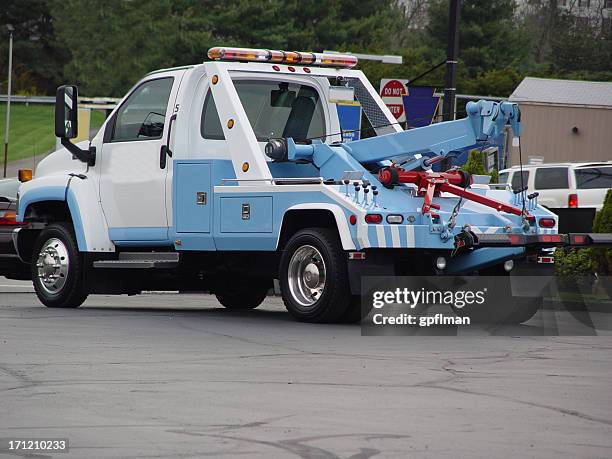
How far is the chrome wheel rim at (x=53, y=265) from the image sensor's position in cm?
1549

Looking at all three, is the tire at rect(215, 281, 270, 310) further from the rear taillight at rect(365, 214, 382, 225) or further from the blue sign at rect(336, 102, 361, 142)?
the rear taillight at rect(365, 214, 382, 225)

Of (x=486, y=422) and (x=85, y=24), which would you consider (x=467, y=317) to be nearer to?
(x=486, y=422)

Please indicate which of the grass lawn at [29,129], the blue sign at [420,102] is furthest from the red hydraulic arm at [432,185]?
the grass lawn at [29,129]

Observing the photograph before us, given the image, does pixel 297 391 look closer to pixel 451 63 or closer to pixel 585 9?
pixel 451 63

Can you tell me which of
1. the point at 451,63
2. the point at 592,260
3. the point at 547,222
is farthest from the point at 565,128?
the point at 547,222

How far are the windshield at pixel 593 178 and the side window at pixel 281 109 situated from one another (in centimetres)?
1568

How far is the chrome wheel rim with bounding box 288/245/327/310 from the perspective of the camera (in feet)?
43.2

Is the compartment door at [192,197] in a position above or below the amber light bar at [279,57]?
below

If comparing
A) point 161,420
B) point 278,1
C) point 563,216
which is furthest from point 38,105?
point 161,420

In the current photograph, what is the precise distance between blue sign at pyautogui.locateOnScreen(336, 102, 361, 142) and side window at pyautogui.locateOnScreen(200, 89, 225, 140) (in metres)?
1.61

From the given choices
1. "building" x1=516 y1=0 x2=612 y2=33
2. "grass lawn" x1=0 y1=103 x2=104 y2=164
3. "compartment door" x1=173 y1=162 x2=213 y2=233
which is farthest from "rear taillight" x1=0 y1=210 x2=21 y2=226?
"building" x1=516 y1=0 x2=612 y2=33

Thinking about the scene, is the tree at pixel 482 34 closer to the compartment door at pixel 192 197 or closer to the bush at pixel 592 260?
the bush at pixel 592 260

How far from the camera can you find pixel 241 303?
16484mm

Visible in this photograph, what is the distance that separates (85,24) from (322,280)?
283ft
